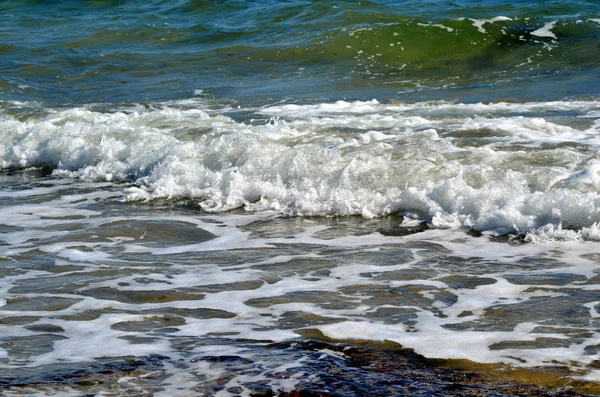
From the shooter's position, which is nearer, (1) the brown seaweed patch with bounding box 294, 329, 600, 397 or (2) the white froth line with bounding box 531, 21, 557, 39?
(1) the brown seaweed patch with bounding box 294, 329, 600, 397

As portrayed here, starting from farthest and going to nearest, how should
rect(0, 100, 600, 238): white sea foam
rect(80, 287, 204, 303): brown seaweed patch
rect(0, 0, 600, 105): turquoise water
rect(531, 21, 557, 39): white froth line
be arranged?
rect(531, 21, 557, 39): white froth line → rect(0, 0, 600, 105): turquoise water → rect(0, 100, 600, 238): white sea foam → rect(80, 287, 204, 303): brown seaweed patch

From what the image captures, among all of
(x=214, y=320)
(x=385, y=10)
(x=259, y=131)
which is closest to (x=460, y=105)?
(x=259, y=131)

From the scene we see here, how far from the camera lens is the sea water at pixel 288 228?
3902 mm

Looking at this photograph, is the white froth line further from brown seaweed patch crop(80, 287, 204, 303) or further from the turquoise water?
brown seaweed patch crop(80, 287, 204, 303)

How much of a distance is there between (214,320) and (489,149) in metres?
3.37

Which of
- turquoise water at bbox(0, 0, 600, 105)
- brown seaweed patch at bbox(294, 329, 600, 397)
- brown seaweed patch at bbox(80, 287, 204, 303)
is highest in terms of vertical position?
turquoise water at bbox(0, 0, 600, 105)

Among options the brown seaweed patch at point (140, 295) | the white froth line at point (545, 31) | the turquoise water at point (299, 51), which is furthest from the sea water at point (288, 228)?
the white froth line at point (545, 31)

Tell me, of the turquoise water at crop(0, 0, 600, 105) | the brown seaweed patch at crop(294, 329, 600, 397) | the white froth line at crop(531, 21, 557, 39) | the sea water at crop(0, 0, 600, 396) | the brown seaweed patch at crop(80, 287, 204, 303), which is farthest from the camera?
the white froth line at crop(531, 21, 557, 39)

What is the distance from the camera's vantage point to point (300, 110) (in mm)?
10289

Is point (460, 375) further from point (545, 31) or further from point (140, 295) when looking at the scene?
point (545, 31)

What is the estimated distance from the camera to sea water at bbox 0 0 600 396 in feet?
12.8

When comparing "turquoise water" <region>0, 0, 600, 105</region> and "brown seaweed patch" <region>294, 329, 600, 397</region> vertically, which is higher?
"turquoise water" <region>0, 0, 600, 105</region>

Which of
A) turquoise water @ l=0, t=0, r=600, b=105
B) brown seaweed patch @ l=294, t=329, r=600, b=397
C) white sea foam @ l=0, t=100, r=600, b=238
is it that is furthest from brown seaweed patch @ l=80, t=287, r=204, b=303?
turquoise water @ l=0, t=0, r=600, b=105

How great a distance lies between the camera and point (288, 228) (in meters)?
6.13
